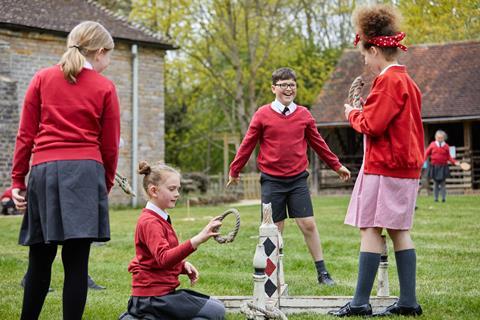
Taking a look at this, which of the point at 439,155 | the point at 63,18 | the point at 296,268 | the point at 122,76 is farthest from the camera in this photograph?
the point at 122,76

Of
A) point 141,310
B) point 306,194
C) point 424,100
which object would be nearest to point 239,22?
point 424,100

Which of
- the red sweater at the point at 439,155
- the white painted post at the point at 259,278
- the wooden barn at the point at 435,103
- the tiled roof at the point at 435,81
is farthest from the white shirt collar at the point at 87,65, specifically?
the wooden barn at the point at 435,103

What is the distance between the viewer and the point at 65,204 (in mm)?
4285

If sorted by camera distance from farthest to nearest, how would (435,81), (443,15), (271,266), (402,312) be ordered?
(435,81) < (443,15) < (402,312) < (271,266)

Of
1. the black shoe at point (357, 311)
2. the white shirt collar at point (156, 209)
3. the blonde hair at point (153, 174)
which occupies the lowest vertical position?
the black shoe at point (357, 311)

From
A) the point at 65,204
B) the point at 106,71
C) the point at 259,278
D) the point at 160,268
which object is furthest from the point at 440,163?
the point at 65,204

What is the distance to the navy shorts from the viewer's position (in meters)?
6.85

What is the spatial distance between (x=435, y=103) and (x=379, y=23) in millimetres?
25272

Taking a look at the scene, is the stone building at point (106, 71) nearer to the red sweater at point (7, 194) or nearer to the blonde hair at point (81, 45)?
the red sweater at point (7, 194)

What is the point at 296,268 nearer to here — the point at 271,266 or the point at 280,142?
the point at 280,142

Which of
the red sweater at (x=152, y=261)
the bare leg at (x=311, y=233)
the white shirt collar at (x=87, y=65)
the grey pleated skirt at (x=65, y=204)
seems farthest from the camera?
the bare leg at (x=311, y=233)

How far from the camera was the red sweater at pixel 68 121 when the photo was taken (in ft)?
14.5

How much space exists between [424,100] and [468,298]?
2502cm

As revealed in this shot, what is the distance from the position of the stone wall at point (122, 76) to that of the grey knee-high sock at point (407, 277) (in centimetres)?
1723
